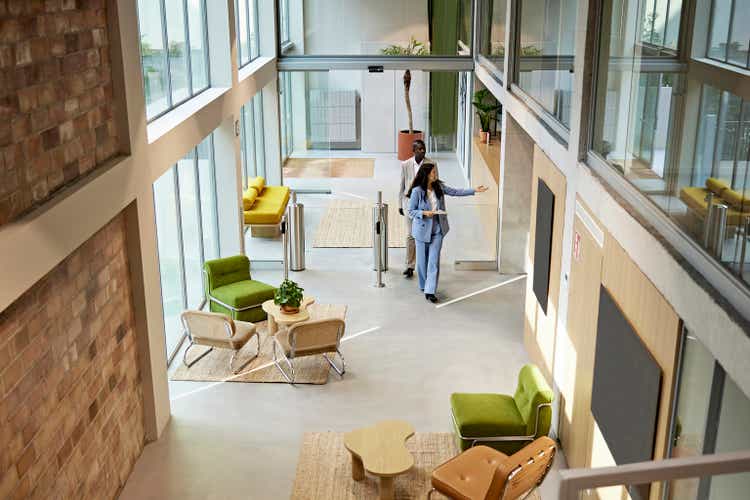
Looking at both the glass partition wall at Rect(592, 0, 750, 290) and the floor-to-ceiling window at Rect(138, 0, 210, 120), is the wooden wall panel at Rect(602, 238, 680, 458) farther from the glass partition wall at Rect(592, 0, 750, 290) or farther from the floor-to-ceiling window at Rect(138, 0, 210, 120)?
the floor-to-ceiling window at Rect(138, 0, 210, 120)

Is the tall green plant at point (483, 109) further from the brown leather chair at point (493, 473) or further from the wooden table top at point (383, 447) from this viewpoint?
the brown leather chair at point (493, 473)

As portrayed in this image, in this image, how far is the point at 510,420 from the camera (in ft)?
23.3

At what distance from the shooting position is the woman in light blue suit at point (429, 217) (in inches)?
419

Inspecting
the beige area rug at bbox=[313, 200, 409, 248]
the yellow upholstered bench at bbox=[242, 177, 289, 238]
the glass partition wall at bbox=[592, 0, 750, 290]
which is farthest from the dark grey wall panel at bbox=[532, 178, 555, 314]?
the yellow upholstered bench at bbox=[242, 177, 289, 238]

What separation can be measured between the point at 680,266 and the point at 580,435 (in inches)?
110

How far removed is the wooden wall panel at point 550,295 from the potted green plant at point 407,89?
582 cm

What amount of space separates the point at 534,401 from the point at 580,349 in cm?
59

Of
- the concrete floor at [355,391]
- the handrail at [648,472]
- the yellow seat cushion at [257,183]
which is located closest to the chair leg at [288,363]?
the concrete floor at [355,391]

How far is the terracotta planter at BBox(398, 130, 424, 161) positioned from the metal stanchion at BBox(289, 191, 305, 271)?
12.0 ft

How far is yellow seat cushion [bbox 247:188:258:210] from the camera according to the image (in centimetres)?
1295

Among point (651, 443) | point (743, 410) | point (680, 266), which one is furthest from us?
point (651, 443)

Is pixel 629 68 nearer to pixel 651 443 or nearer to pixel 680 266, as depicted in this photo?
pixel 680 266

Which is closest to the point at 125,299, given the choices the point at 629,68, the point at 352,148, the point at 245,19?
the point at 629,68

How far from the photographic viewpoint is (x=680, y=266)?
4477 mm
